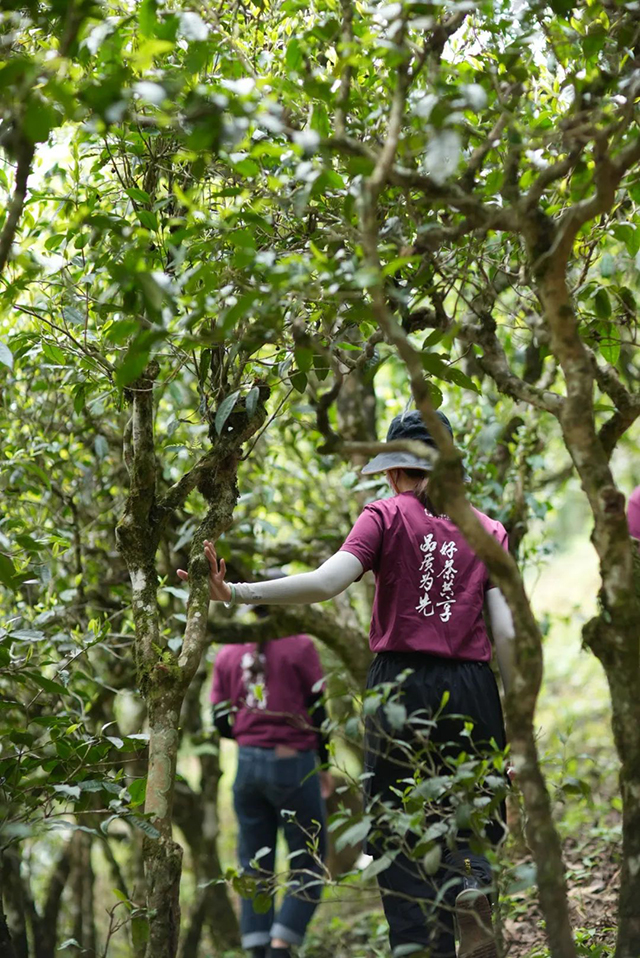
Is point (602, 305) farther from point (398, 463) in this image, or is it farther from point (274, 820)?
point (274, 820)

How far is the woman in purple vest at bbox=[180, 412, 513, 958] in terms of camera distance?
3.21 m

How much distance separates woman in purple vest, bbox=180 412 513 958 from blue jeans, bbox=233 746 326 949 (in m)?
2.14

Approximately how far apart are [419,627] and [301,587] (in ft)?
1.57

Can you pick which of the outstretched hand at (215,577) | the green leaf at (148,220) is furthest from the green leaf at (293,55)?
the outstretched hand at (215,577)

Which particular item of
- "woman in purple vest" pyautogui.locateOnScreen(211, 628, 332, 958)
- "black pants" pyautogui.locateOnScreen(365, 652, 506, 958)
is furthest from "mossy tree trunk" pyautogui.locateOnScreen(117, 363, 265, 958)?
"woman in purple vest" pyautogui.locateOnScreen(211, 628, 332, 958)

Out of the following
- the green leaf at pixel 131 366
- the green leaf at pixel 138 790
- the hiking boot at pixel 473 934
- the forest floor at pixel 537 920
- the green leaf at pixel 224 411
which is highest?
the green leaf at pixel 224 411

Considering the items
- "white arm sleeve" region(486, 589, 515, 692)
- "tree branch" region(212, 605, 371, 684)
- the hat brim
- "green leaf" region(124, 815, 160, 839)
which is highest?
the hat brim

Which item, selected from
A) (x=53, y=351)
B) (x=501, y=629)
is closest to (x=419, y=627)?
(x=501, y=629)

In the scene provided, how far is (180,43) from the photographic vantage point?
345 cm

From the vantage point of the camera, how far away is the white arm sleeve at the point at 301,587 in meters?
3.14

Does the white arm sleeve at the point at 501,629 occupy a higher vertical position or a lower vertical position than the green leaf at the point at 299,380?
lower

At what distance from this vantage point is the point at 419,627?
11.0 feet

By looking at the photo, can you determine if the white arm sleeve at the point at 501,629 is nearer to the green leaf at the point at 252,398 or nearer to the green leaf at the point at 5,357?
the green leaf at the point at 252,398

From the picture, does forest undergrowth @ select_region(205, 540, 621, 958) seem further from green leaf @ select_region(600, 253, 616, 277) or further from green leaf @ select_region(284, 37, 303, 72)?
green leaf @ select_region(284, 37, 303, 72)
